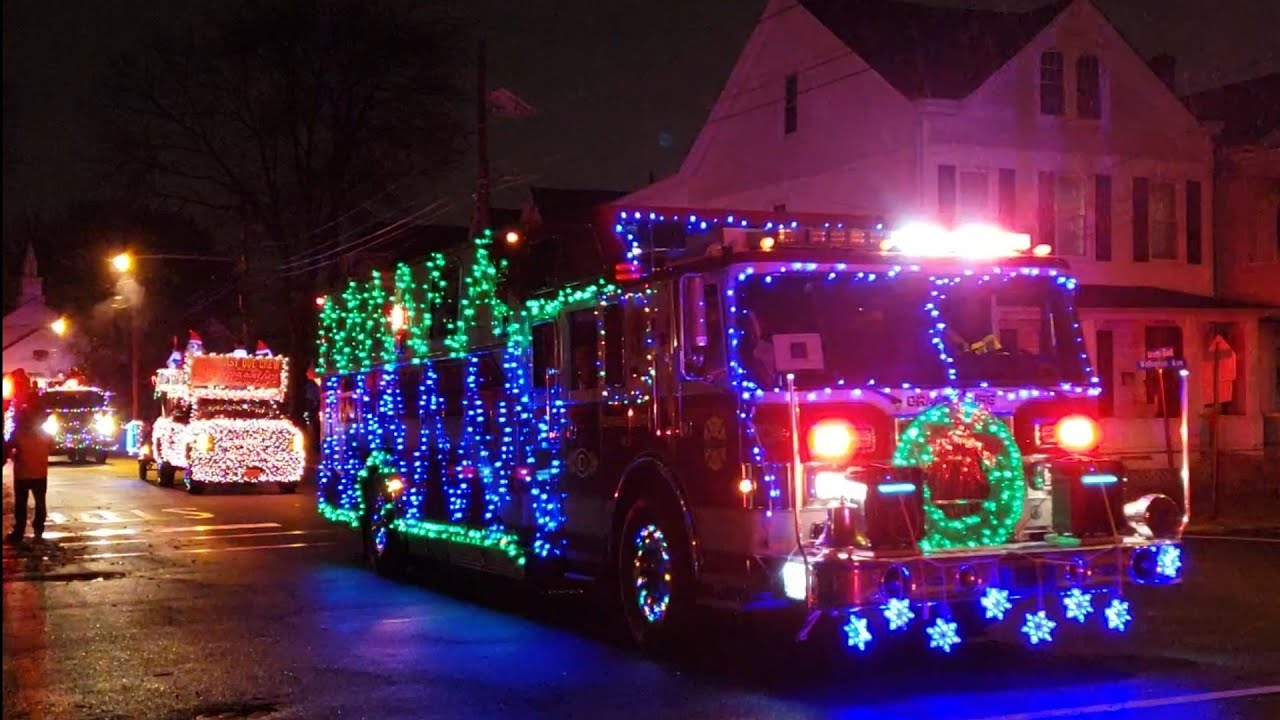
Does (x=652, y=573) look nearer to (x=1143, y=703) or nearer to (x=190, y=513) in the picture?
(x=1143, y=703)

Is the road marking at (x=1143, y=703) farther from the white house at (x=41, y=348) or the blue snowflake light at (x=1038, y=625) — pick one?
the white house at (x=41, y=348)

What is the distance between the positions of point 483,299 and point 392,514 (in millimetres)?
3391

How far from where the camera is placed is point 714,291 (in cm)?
970

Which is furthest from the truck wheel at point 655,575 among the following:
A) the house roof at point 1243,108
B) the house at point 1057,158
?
the house roof at point 1243,108

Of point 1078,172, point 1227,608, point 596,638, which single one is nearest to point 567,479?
point 596,638

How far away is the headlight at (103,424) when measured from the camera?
139 ft

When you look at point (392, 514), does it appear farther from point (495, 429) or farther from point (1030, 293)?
point (1030, 293)

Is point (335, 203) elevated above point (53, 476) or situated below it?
above

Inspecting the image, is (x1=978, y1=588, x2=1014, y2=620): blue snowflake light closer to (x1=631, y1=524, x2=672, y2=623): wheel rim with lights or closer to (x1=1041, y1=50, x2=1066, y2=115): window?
(x1=631, y1=524, x2=672, y2=623): wheel rim with lights

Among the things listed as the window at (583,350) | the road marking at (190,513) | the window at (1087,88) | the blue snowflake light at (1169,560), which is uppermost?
the window at (1087,88)

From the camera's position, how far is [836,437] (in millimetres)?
9203

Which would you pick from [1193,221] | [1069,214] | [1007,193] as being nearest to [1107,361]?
[1069,214]

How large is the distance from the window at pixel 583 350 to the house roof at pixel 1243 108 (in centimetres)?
2548

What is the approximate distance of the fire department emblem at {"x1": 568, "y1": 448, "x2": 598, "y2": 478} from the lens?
11.4 meters
